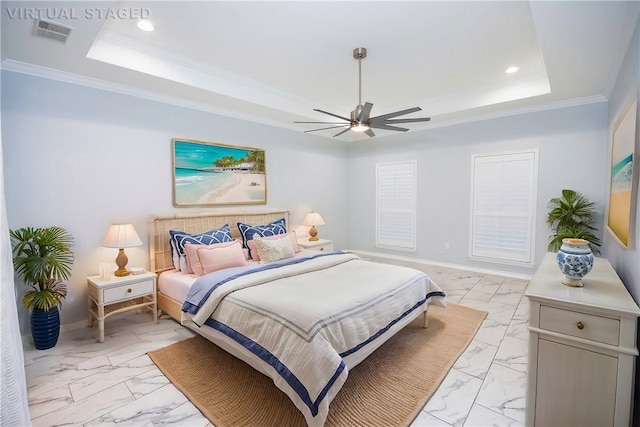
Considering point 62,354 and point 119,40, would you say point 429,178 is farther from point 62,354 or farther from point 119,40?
point 62,354

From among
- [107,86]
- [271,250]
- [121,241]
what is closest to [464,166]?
[271,250]

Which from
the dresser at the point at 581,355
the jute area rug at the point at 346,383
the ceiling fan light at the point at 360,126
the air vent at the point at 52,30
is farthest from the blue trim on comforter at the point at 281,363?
the air vent at the point at 52,30

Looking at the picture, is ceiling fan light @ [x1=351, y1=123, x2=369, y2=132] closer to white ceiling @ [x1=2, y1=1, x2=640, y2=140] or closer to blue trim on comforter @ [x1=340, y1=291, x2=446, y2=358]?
white ceiling @ [x1=2, y1=1, x2=640, y2=140]

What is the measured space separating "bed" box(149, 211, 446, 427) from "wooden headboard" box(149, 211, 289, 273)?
0.01 m

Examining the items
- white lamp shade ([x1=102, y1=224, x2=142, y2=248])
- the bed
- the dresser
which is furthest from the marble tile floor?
white lamp shade ([x1=102, y1=224, x2=142, y2=248])

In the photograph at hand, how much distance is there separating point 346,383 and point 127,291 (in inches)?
93.3

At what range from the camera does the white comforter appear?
1.84m

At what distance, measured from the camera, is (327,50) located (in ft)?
10.3

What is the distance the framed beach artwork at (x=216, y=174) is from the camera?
3982 millimetres

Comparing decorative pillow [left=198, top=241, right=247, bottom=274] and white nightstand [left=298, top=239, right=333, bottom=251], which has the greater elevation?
decorative pillow [left=198, top=241, right=247, bottom=274]

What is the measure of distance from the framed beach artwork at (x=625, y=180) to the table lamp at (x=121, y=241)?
161 inches

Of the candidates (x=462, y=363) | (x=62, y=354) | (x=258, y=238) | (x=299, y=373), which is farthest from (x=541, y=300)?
(x=62, y=354)

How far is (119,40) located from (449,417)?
164 inches

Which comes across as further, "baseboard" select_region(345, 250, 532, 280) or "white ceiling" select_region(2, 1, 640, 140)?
"baseboard" select_region(345, 250, 532, 280)
